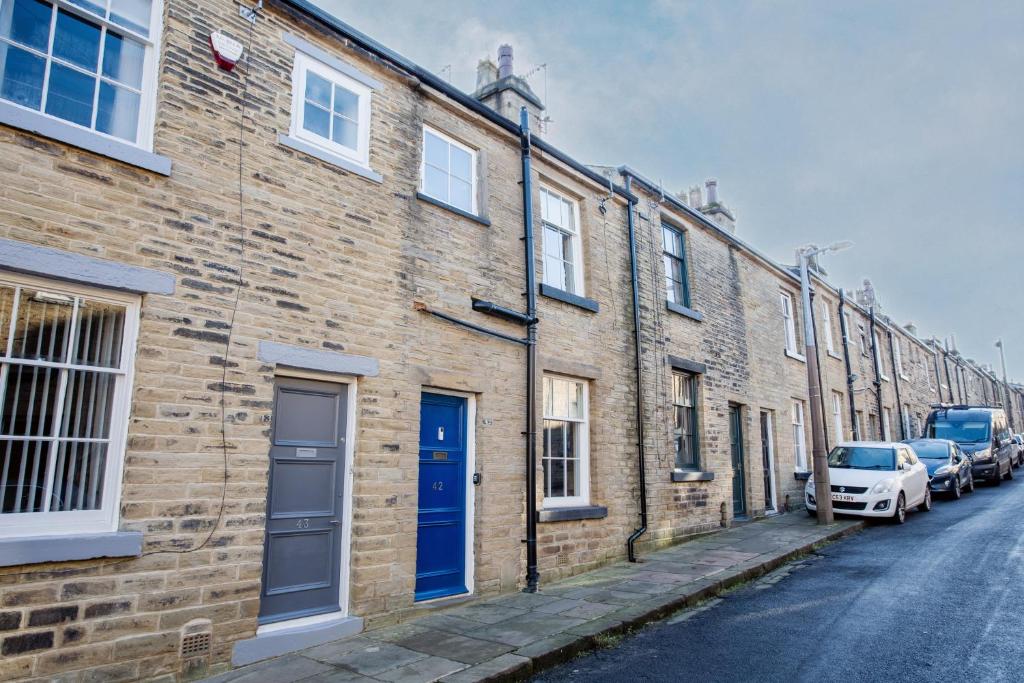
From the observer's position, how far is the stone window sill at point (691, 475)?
37.8 feet

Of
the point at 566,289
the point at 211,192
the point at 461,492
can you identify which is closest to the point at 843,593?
the point at 461,492

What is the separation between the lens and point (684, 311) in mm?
12617

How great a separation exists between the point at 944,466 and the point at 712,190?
9.71m

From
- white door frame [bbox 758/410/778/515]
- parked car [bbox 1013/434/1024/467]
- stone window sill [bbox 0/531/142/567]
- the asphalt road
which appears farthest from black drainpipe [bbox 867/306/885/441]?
stone window sill [bbox 0/531/142/567]

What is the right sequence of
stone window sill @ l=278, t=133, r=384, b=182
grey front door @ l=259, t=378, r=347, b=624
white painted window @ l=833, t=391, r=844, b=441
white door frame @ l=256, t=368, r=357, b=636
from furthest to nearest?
white painted window @ l=833, t=391, r=844, b=441 < stone window sill @ l=278, t=133, r=384, b=182 < white door frame @ l=256, t=368, r=357, b=636 < grey front door @ l=259, t=378, r=347, b=624

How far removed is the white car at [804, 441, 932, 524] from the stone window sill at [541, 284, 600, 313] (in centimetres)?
727

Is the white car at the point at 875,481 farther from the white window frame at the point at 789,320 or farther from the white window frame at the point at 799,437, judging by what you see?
the white window frame at the point at 789,320

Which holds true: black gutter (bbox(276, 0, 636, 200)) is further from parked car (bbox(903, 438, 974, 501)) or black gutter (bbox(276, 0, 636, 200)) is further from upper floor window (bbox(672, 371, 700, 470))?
parked car (bbox(903, 438, 974, 501))

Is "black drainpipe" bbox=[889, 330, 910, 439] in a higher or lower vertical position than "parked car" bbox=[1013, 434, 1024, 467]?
higher

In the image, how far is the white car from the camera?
43.9 ft

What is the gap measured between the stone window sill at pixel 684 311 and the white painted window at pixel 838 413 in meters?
9.54

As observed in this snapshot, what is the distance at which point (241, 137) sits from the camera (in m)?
6.27

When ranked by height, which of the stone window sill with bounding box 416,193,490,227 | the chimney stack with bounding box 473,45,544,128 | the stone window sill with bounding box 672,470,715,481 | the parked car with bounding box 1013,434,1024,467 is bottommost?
the stone window sill with bounding box 672,470,715,481

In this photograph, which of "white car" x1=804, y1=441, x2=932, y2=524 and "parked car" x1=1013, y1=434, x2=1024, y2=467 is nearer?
"white car" x1=804, y1=441, x2=932, y2=524
